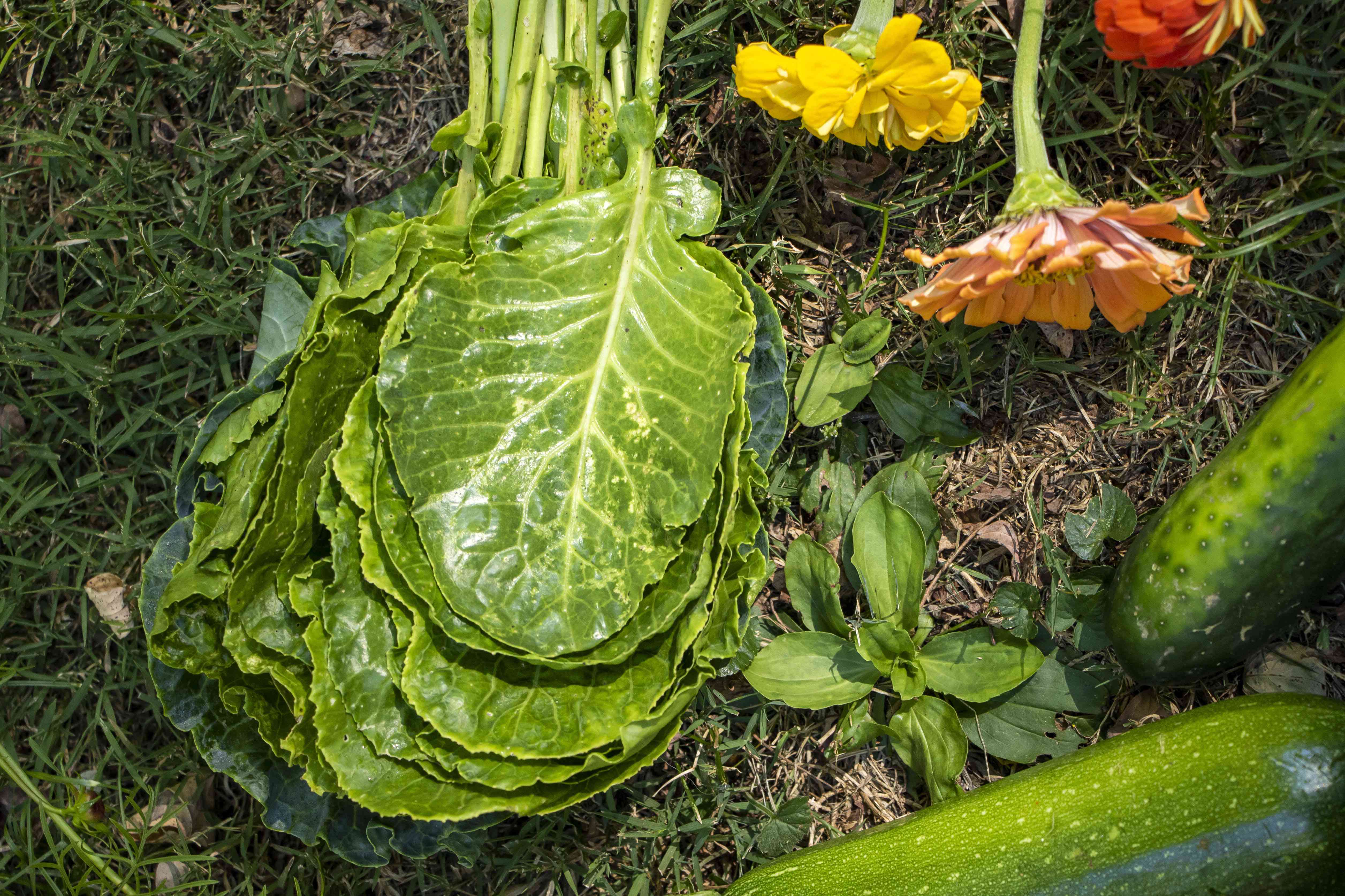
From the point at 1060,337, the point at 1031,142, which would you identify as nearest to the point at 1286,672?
the point at 1060,337

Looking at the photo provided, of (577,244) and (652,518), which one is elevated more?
(577,244)

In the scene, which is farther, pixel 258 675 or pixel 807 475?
pixel 807 475

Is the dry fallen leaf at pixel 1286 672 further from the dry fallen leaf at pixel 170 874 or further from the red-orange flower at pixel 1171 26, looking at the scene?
the dry fallen leaf at pixel 170 874

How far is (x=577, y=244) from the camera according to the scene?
2119 mm

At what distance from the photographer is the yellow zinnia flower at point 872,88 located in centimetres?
202

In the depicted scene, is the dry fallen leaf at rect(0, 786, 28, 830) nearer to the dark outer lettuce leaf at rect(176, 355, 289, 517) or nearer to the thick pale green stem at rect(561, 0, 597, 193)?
the dark outer lettuce leaf at rect(176, 355, 289, 517)

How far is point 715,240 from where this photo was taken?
102 inches

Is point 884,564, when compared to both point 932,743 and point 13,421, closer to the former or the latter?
point 932,743

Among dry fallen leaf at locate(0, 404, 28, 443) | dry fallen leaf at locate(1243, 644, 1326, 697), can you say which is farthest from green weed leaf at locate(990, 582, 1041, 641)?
dry fallen leaf at locate(0, 404, 28, 443)

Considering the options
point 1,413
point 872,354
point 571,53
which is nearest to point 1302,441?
point 872,354

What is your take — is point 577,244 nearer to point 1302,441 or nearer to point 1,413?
point 1302,441

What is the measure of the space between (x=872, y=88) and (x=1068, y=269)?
1.85ft

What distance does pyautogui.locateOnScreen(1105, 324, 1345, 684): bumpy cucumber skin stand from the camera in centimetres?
200

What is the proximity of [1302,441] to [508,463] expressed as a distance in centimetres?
164
